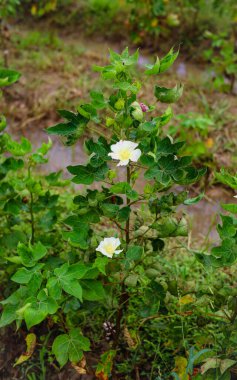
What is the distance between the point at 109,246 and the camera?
1.80m

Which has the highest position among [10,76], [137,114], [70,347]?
[137,114]

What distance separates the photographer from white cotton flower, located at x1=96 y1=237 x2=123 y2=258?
5.84 ft

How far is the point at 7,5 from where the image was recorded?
416 centimetres

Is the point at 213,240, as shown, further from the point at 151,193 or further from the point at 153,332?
the point at 151,193

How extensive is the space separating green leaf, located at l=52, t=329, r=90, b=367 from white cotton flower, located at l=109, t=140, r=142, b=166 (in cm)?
66

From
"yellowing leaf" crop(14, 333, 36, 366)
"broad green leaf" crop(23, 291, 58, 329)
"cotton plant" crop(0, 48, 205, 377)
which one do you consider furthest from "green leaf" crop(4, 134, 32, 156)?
"yellowing leaf" crop(14, 333, 36, 366)

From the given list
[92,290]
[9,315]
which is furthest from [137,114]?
[9,315]

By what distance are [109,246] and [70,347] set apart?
398 mm

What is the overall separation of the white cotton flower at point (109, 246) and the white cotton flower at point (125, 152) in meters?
0.28

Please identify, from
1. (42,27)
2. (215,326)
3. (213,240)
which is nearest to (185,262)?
(213,240)

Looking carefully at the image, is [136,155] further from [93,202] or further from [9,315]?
[9,315]

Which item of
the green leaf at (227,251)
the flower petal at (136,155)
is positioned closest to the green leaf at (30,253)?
the flower petal at (136,155)

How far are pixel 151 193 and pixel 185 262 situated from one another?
1032mm

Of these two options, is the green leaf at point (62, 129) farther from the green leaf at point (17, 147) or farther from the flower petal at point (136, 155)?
the green leaf at point (17, 147)
